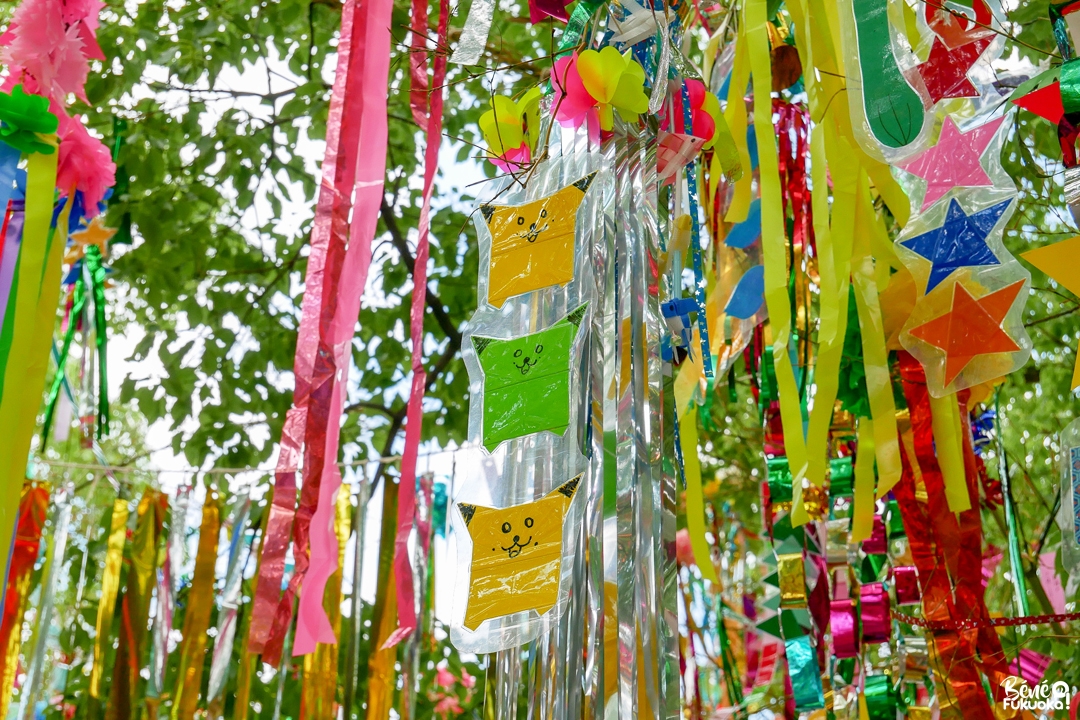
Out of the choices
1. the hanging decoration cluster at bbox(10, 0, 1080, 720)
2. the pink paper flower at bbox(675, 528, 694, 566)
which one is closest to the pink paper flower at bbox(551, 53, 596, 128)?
the hanging decoration cluster at bbox(10, 0, 1080, 720)

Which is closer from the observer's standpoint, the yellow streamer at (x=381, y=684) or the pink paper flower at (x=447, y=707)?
the yellow streamer at (x=381, y=684)

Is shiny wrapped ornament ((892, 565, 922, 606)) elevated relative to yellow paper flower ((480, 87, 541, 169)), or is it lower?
lower

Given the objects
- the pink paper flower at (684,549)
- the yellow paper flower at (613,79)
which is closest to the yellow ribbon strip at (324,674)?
the pink paper flower at (684,549)

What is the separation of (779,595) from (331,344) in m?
0.74

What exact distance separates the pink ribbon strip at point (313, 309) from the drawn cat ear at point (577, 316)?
1.42 feet

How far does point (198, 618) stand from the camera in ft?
7.32

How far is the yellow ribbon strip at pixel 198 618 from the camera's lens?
2.16m

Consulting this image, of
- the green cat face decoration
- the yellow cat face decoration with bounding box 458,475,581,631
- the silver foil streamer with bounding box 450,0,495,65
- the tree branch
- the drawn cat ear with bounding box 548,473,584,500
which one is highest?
the tree branch

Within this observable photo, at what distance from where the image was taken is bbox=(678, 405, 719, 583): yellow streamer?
4.37ft

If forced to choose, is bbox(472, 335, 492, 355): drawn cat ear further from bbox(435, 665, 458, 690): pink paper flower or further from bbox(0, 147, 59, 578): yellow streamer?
bbox(435, 665, 458, 690): pink paper flower

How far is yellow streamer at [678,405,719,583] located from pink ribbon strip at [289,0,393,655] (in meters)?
0.44

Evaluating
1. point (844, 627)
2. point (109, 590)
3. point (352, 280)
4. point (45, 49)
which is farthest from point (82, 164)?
point (844, 627)

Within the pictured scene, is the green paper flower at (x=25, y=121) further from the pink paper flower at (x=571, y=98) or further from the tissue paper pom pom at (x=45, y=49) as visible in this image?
the pink paper flower at (x=571, y=98)

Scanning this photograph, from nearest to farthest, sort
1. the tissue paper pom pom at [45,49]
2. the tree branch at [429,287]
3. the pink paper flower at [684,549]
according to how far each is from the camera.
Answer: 1. the tissue paper pom pom at [45,49]
2. the pink paper flower at [684,549]
3. the tree branch at [429,287]
